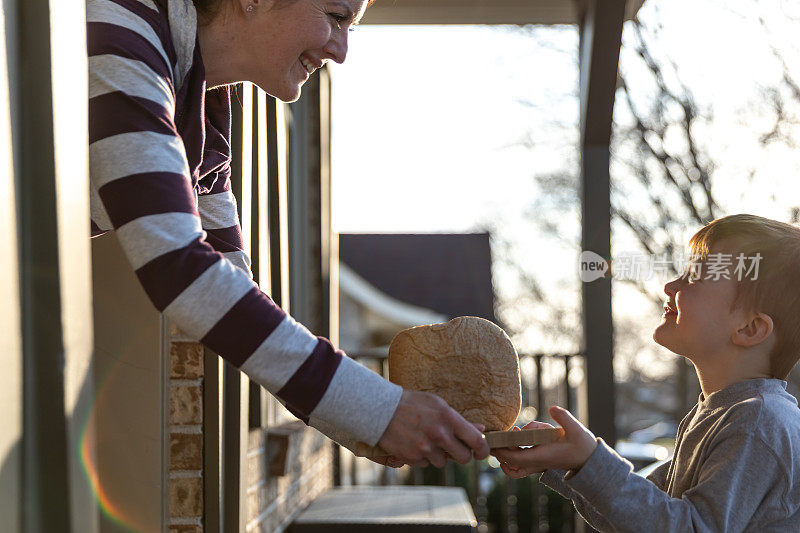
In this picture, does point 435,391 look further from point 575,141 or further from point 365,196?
point 365,196

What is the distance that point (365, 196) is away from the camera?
489 inches

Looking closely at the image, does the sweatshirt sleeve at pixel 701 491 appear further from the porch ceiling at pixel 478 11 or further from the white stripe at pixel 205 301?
the porch ceiling at pixel 478 11

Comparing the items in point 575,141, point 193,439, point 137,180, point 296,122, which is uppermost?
point 575,141

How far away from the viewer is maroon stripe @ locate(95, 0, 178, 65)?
47.7 inches

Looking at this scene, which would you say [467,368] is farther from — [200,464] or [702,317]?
[200,464]

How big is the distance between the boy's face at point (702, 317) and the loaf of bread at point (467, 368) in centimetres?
41

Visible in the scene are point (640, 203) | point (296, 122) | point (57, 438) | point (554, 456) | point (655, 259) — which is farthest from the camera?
point (640, 203)

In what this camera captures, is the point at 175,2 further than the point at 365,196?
No

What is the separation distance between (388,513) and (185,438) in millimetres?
1723

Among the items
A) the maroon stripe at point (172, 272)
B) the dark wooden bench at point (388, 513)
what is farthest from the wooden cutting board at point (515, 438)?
the dark wooden bench at point (388, 513)

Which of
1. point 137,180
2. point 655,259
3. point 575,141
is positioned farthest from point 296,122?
point 575,141

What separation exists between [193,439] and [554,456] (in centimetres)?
106

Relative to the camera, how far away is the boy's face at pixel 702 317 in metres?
1.60

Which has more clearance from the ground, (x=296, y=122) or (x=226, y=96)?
(x=296, y=122)
